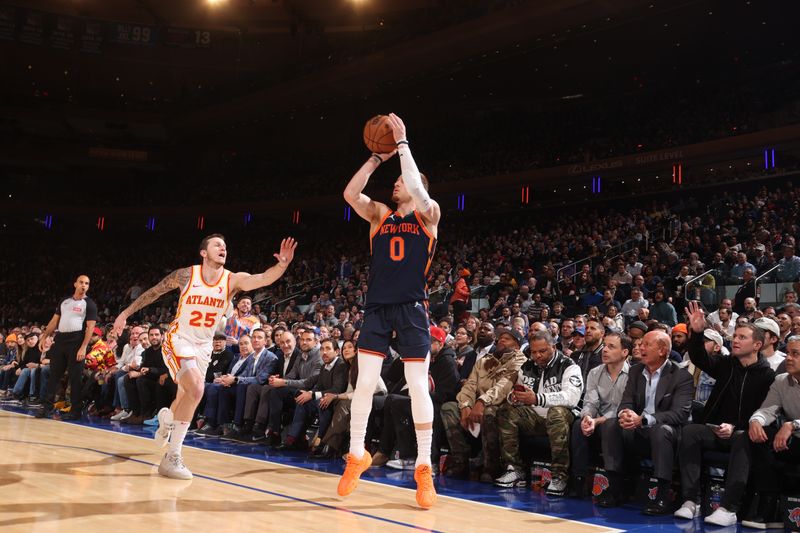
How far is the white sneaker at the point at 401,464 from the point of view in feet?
21.0

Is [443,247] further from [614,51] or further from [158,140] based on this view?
[158,140]

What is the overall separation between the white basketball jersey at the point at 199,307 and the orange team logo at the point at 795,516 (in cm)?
420

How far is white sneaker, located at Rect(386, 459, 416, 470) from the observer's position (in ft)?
21.0

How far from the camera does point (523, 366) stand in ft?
20.4

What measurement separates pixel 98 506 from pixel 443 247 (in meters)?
19.5

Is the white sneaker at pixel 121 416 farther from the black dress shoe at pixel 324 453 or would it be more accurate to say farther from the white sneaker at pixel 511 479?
the white sneaker at pixel 511 479

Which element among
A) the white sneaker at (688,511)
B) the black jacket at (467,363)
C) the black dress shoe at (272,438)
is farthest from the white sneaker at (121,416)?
the white sneaker at (688,511)

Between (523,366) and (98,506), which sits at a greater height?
(523,366)

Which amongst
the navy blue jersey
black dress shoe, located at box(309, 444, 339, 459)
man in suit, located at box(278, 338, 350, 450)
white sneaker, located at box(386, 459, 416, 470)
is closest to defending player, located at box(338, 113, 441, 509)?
the navy blue jersey

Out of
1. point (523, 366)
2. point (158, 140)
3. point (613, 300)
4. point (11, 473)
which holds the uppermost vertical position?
point (158, 140)

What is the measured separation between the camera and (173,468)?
5.23 metres

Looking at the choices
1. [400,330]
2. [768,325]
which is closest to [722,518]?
[768,325]

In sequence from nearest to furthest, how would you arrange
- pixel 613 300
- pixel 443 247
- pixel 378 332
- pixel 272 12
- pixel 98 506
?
pixel 98 506
pixel 378 332
pixel 613 300
pixel 443 247
pixel 272 12

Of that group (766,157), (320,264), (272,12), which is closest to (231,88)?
(272,12)
